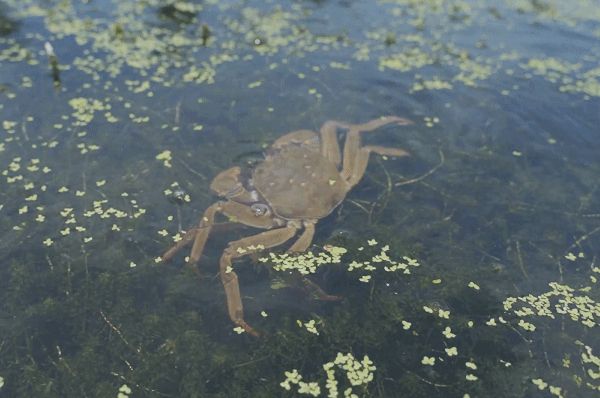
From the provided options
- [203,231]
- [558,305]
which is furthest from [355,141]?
[558,305]

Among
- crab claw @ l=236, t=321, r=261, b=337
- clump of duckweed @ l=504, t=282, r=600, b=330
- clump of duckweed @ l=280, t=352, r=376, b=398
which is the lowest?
crab claw @ l=236, t=321, r=261, b=337

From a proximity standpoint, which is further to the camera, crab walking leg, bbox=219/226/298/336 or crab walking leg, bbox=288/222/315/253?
crab walking leg, bbox=288/222/315/253

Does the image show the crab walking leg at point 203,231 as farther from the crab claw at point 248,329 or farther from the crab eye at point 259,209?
the crab claw at point 248,329

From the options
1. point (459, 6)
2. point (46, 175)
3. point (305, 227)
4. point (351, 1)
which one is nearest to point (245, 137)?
point (305, 227)

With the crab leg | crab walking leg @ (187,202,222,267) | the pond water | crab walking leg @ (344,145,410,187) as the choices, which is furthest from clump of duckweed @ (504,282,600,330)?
crab walking leg @ (187,202,222,267)

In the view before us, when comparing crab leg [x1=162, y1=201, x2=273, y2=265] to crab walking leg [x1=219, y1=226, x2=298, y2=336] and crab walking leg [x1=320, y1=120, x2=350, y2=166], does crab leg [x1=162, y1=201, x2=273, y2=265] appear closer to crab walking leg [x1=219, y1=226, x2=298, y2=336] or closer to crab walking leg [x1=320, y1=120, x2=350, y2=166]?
crab walking leg [x1=219, y1=226, x2=298, y2=336]

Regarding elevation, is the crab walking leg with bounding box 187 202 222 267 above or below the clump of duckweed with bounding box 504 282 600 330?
below

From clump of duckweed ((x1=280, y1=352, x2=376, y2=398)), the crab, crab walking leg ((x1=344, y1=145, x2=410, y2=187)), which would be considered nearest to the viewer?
clump of duckweed ((x1=280, y1=352, x2=376, y2=398))
